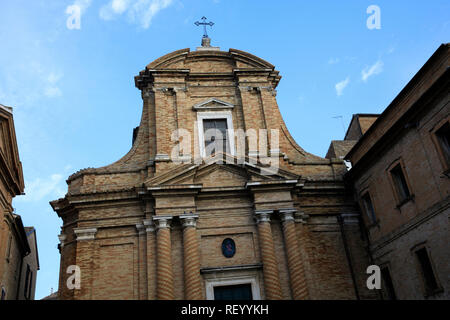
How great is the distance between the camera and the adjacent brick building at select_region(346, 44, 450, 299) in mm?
11211

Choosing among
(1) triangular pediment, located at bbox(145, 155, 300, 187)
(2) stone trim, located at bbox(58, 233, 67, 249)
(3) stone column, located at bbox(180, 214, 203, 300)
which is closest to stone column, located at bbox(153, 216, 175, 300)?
(3) stone column, located at bbox(180, 214, 203, 300)

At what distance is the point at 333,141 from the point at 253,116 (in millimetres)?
6220

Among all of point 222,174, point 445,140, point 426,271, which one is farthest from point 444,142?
point 222,174

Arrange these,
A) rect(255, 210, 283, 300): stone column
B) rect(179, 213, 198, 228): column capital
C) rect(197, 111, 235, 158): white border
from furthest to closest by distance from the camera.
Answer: rect(197, 111, 235, 158): white border → rect(179, 213, 198, 228): column capital → rect(255, 210, 283, 300): stone column

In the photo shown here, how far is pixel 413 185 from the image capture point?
12.4 m

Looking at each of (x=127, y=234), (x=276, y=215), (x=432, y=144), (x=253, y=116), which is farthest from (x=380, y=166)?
(x=127, y=234)

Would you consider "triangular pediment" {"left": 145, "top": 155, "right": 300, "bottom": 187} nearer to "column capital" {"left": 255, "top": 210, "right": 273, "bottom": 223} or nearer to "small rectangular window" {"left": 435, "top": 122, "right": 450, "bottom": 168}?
"column capital" {"left": 255, "top": 210, "right": 273, "bottom": 223}

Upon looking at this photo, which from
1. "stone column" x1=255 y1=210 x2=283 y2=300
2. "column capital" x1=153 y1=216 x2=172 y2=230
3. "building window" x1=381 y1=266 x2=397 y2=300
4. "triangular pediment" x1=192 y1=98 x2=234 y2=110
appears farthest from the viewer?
"triangular pediment" x1=192 y1=98 x2=234 y2=110

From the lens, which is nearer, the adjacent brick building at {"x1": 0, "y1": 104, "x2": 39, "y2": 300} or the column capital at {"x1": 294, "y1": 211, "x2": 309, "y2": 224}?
the adjacent brick building at {"x1": 0, "y1": 104, "x2": 39, "y2": 300}

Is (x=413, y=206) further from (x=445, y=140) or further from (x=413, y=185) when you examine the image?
(x=445, y=140)

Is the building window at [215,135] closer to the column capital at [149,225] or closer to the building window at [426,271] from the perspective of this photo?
the column capital at [149,225]

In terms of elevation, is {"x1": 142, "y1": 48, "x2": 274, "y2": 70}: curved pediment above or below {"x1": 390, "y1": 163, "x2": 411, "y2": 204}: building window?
above

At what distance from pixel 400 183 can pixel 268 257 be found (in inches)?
192

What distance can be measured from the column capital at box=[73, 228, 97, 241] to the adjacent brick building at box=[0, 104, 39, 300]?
97.6 inches
